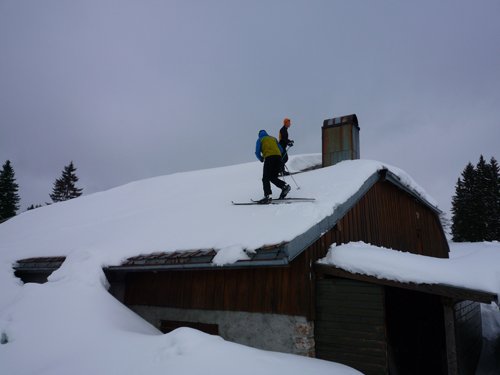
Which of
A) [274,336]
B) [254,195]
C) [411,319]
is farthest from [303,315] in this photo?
[254,195]

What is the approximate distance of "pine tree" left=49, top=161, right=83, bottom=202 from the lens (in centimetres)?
5097

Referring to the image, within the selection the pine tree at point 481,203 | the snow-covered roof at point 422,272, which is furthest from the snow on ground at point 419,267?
the pine tree at point 481,203

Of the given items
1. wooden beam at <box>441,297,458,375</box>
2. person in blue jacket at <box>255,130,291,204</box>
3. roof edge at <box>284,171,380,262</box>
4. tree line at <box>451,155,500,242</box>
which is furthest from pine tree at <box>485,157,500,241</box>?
person in blue jacket at <box>255,130,291,204</box>

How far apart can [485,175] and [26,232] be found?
4408 centimetres

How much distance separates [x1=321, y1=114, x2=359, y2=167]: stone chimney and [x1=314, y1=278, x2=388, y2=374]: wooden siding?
5395mm

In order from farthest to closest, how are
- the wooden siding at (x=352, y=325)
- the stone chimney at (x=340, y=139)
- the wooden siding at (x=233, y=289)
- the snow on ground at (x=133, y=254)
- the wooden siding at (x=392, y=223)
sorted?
the stone chimney at (x=340, y=139) < the wooden siding at (x=392, y=223) < the wooden siding at (x=233, y=289) < the wooden siding at (x=352, y=325) < the snow on ground at (x=133, y=254)

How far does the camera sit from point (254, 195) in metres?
8.91

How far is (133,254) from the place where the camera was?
674 cm

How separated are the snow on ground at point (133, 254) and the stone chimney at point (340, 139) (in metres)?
1.04

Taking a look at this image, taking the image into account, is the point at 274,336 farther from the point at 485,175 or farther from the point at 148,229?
the point at 485,175

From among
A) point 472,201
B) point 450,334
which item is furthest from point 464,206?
point 450,334

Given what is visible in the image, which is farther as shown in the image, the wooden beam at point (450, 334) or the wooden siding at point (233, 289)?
the wooden siding at point (233, 289)

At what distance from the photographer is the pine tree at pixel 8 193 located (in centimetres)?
3456

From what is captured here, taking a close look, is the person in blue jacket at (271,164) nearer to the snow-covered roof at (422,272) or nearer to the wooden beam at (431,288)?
the snow-covered roof at (422,272)
